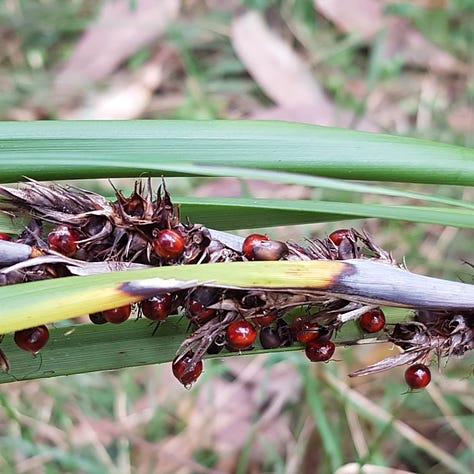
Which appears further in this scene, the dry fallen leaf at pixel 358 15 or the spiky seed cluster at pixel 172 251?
the dry fallen leaf at pixel 358 15

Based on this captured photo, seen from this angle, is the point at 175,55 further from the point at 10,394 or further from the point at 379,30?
the point at 10,394

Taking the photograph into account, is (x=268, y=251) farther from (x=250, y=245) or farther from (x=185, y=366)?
(x=185, y=366)

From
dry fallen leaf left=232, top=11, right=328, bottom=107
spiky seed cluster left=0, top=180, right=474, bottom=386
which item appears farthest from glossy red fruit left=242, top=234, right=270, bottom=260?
dry fallen leaf left=232, top=11, right=328, bottom=107

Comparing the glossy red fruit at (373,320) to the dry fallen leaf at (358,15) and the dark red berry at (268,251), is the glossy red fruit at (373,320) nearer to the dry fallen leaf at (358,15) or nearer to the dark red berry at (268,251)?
the dark red berry at (268,251)

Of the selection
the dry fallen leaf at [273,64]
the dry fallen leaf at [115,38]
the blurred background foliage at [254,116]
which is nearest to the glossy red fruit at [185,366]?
the blurred background foliage at [254,116]

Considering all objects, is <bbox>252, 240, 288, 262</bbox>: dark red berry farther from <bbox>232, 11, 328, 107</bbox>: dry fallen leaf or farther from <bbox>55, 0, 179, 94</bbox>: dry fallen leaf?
<bbox>55, 0, 179, 94</bbox>: dry fallen leaf

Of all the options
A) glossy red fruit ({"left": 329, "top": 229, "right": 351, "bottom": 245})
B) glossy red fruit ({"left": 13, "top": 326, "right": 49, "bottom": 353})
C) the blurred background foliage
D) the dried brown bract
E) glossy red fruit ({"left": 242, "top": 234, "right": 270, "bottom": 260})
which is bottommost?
the blurred background foliage

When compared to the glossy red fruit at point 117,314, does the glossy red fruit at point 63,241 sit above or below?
above
